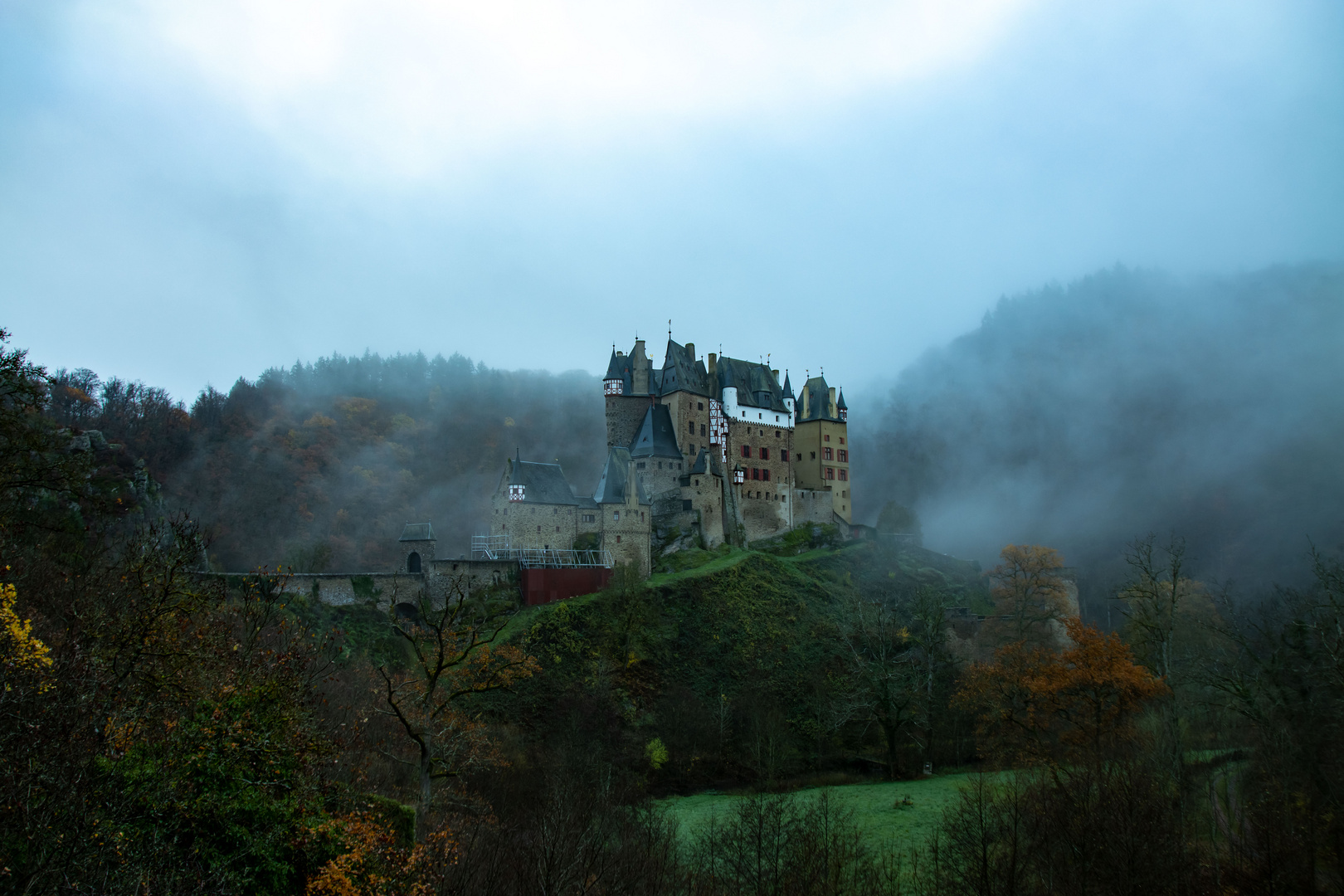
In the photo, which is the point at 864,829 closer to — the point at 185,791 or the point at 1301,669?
the point at 1301,669

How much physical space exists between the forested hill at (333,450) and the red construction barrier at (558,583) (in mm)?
18495

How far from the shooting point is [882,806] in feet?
88.4

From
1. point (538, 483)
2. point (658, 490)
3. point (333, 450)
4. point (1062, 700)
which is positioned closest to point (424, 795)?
point (1062, 700)

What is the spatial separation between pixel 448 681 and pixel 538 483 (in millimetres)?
16264

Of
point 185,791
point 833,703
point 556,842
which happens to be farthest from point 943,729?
point 185,791

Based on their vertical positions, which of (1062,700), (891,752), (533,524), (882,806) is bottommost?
(882,806)

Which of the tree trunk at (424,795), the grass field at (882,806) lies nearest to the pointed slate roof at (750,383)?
the grass field at (882,806)

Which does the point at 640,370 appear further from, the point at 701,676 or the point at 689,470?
the point at 701,676

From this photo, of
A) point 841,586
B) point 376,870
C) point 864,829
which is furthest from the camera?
point 841,586

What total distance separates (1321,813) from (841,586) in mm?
31426

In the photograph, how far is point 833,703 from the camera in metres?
34.1

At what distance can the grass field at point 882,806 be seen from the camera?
2388 centimetres

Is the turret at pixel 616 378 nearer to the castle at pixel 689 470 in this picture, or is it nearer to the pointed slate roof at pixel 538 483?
the castle at pixel 689 470

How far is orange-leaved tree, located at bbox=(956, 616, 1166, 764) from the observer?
27.4m
